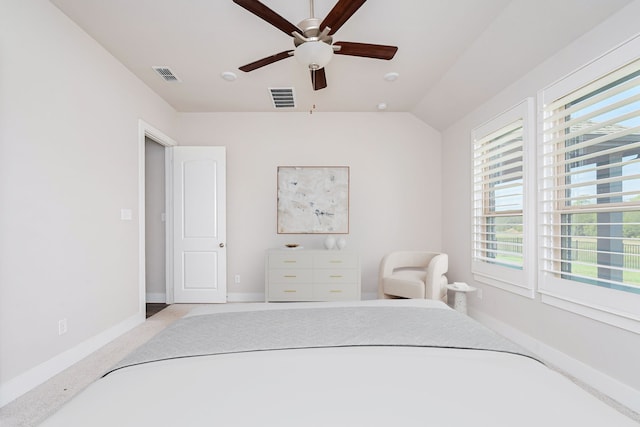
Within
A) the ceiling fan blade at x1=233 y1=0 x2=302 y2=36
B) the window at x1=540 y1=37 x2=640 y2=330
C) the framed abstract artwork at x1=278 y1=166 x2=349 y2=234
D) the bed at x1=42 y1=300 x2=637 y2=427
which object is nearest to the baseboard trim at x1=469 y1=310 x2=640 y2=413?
the window at x1=540 y1=37 x2=640 y2=330

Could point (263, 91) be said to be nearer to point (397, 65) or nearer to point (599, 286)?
point (397, 65)

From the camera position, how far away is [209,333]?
132cm

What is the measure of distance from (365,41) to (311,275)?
2671 mm

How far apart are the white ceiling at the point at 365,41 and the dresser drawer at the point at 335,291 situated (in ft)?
7.85

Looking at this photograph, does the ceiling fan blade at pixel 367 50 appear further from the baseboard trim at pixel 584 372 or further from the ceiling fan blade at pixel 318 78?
the baseboard trim at pixel 584 372

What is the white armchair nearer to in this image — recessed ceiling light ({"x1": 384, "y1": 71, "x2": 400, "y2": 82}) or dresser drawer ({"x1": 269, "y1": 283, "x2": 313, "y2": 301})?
dresser drawer ({"x1": 269, "y1": 283, "x2": 313, "y2": 301})

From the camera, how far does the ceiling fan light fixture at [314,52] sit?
6.32 feet

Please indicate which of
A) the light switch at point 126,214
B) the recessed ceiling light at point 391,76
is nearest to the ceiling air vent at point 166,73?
the light switch at point 126,214

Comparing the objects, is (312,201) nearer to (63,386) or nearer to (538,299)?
(538,299)

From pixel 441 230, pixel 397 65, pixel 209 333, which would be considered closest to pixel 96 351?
pixel 209 333

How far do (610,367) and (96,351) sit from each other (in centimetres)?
386

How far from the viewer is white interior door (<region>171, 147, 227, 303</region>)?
4.23m

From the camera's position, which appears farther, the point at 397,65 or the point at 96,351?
the point at 397,65

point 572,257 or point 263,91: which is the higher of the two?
point 263,91
